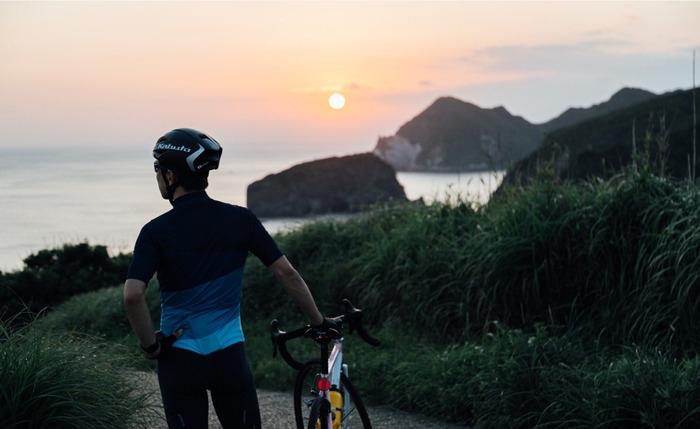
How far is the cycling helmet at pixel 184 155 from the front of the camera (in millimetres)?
3004

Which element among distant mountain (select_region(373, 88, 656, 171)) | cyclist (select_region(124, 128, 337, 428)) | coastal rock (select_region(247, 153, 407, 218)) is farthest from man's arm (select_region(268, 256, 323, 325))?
coastal rock (select_region(247, 153, 407, 218))

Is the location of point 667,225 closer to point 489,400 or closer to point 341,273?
point 489,400

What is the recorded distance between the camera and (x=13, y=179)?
4850cm

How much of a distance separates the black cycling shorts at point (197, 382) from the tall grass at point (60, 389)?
1.16 metres

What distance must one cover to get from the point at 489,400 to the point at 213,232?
3021 millimetres

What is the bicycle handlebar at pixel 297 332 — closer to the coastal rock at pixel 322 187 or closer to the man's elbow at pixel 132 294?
the man's elbow at pixel 132 294

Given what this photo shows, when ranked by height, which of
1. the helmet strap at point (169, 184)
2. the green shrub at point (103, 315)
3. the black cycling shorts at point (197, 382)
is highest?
the helmet strap at point (169, 184)

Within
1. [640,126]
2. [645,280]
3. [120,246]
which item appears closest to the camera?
[645,280]

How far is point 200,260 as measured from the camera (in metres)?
2.96

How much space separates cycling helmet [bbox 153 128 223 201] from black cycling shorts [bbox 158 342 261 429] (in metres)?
0.73

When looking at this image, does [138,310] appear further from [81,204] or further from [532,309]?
[81,204]

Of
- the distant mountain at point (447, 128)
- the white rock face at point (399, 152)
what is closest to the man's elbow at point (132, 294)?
the distant mountain at point (447, 128)

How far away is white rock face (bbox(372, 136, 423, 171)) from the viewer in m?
83.8

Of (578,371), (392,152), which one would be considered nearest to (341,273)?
(578,371)
